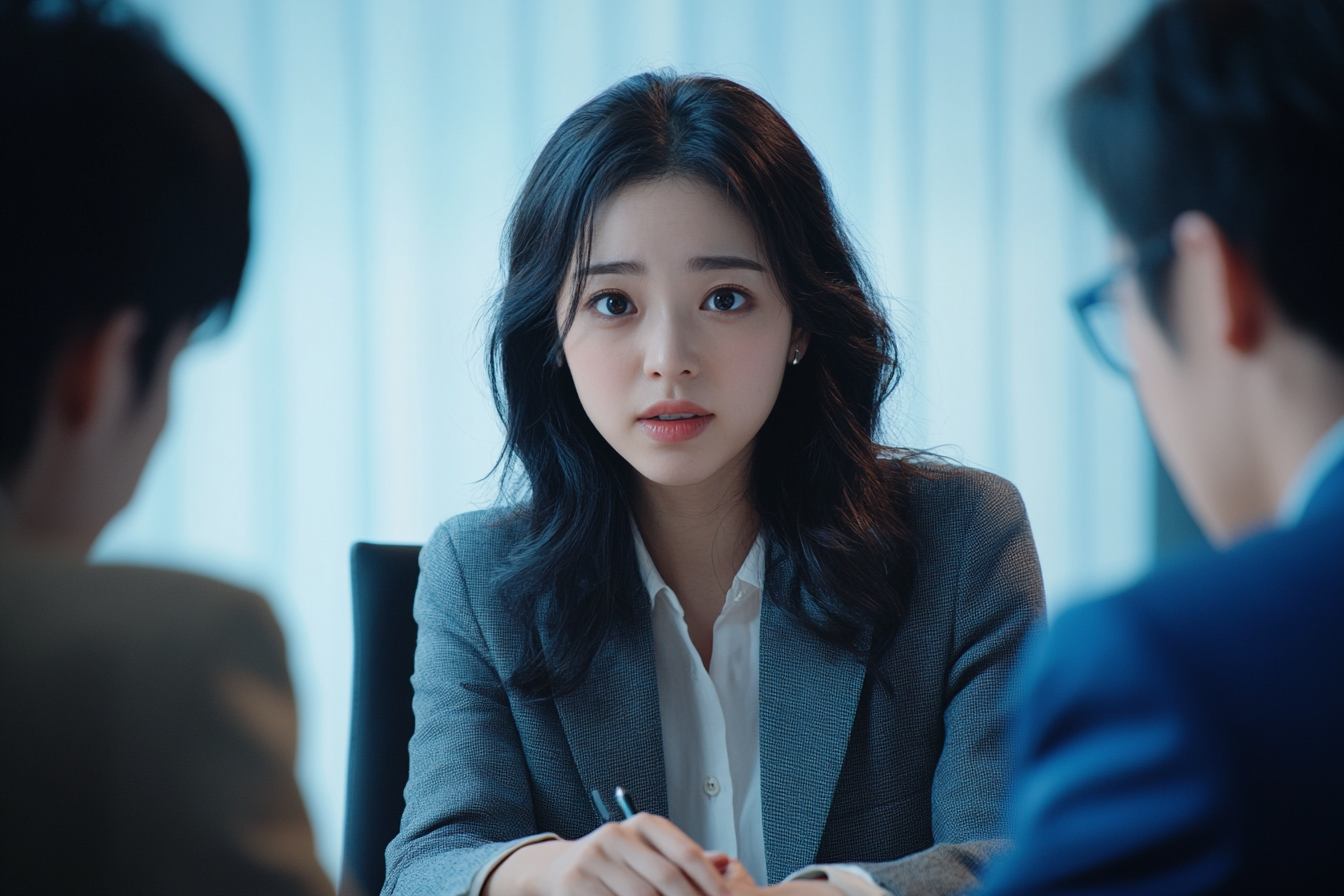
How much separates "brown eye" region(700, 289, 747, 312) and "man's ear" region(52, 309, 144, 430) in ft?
2.57

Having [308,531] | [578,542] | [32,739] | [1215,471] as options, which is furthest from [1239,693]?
[308,531]

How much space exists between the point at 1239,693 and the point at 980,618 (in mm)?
883

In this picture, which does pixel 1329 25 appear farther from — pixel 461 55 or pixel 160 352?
pixel 461 55

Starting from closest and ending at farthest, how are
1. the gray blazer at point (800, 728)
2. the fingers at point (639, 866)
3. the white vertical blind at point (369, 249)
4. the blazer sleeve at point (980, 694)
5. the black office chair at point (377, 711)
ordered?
the fingers at point (639, 866), the blazer sleeve at point (980, 694), the gray blazer at point (800, 728), the black office chair at point (377, 711), the white vertical blind at point (369, 249)

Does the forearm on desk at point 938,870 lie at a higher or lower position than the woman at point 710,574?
lower

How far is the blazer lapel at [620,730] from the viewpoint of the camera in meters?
1.32

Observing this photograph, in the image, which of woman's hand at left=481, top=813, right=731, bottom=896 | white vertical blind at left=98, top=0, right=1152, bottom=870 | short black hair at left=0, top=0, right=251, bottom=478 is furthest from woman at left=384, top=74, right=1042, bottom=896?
white vertical blind at left=98, top=0, right=1152, bottom=870

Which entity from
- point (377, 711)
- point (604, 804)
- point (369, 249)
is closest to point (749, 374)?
point (604, 804)

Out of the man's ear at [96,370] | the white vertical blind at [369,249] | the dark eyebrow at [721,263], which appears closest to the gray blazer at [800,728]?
the dark eyebrow at [721,263]

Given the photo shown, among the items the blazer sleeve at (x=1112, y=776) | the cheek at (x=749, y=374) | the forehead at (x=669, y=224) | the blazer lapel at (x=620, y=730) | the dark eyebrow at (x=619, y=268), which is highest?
the forehead at (x=669, y=224)

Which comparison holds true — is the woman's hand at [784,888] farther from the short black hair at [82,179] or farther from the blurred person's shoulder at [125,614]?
the short black hair at [82,179]

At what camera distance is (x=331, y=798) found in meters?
2.60

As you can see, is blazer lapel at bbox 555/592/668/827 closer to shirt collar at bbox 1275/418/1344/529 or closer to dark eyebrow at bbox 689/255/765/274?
dark eyebrow at bbox 689/255/765/274

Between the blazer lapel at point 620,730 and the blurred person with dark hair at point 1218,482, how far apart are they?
0.77m
